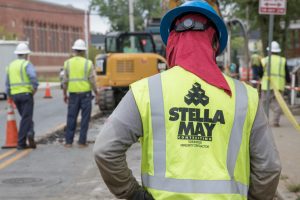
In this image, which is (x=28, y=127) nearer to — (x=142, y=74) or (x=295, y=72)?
(x=142, y=74)

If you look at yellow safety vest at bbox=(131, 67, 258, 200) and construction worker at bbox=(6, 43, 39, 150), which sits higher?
yellow safety vest at bbox=(131, 67, 258, 200)

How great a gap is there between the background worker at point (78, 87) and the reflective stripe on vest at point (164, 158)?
30.3 feet

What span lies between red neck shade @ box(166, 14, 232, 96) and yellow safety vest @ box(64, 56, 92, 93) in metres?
9.14

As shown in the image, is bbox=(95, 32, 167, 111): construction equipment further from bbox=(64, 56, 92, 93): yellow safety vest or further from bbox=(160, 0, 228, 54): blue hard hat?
bbox=(160, 0, 228, 54): blue hard hat

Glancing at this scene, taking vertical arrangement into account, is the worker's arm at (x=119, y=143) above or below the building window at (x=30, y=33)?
above

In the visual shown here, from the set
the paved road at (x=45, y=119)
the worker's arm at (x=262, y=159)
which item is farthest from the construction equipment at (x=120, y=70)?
the worker's arm at (x=262, y=159)

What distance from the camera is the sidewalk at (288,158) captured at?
7654 millimetres

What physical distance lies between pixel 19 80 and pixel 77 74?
3.49 ft

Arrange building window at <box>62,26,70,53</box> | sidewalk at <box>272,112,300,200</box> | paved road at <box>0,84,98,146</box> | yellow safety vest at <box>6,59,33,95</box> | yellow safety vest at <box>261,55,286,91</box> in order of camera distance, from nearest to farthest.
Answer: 1. sidewalk at <box>272,112,300,200</box>
2. yellow safety vest at <box>6,59,33,95</box>
3. yellow safety vest at <box>261,55,286,91</box>
4. paved road at <box>0,84,98,146</box>
5. building window at <box>62,26,70,53</box>

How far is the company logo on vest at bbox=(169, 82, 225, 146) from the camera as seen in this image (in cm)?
280

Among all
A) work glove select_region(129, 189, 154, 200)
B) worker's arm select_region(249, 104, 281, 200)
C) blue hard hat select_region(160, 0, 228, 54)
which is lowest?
work glove select_region(129, 189, 154, 200)

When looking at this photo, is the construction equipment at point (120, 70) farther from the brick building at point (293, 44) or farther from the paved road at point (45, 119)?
the brick building at point (293, 44)

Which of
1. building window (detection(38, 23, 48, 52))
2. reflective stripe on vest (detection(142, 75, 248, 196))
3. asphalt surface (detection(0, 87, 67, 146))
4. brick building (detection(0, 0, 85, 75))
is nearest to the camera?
reflective stripe on vest (detection(142, 75, 248, 196))

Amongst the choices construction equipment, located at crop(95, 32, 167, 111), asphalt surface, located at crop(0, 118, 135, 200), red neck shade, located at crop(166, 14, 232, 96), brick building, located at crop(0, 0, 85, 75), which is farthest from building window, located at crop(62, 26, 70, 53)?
red neck shade, located at crop(166, 14, 232, 96)
